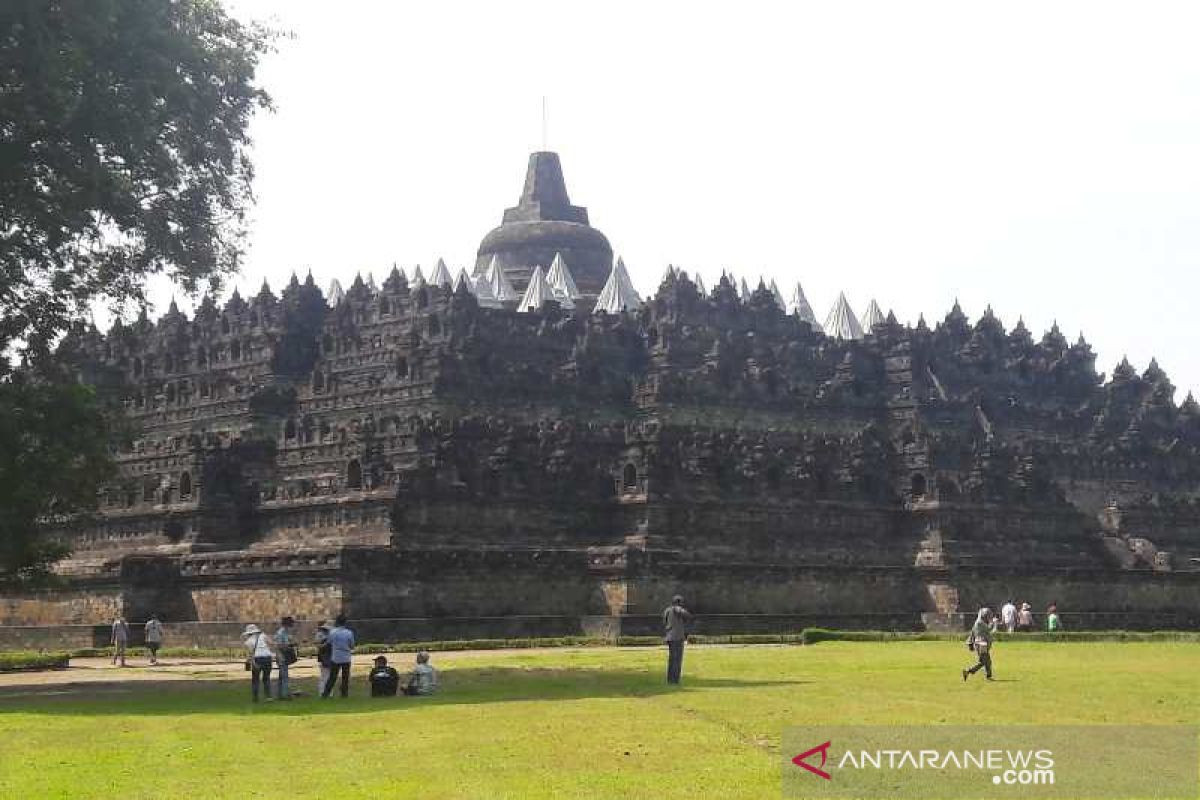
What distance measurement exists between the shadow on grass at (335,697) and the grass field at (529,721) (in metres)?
0.07

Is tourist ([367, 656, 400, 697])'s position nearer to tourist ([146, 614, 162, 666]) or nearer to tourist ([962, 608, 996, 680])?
tourist ([962, 608, 996, 680])

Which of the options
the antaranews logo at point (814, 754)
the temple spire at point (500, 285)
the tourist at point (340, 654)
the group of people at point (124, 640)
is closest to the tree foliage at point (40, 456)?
the tourist at point (340, 654)

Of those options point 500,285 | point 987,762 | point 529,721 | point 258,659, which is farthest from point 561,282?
point 987,762

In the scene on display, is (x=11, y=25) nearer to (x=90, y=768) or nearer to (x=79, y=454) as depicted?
(x=79, y=454)

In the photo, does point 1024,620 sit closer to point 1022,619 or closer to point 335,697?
point 1022,619

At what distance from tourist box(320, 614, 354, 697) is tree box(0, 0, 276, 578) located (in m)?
7.17

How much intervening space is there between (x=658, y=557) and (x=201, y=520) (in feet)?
53.1

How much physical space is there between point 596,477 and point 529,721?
1389 inches

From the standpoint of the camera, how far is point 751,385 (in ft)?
245

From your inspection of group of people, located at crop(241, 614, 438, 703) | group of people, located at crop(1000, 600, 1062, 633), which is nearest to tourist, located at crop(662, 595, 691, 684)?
group of people, located at crop(241, 614, 438, 703)

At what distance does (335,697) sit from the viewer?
106 feet

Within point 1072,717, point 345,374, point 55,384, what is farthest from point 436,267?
point 1072,717

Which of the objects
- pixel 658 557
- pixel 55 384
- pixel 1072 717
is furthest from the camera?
pixel 658 557

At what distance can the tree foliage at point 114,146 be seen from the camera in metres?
34.8
